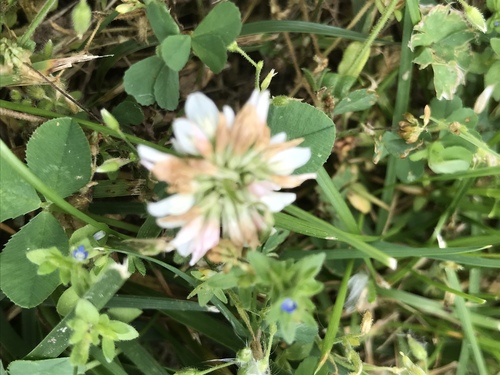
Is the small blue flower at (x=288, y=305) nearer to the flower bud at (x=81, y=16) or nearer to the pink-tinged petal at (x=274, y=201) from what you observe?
the pink-tinged petal at (x=274, y=201)

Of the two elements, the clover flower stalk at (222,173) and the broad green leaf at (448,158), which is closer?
the clover flower stalk at (222,173)

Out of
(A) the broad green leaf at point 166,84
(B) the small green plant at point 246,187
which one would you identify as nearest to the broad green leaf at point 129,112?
(B) the small green plant at point 246,187

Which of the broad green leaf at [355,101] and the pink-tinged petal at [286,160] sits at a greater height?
the pink-tinged petal at [286,160]

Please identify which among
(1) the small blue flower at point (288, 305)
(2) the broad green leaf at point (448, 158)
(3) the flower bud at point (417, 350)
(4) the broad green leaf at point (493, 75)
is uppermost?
(1) the small blue flower at point (288, 305)

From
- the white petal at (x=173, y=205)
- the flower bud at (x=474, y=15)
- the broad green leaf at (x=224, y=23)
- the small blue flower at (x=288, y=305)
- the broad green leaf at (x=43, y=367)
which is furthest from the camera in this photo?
the flower bud at (x=474, y=15)

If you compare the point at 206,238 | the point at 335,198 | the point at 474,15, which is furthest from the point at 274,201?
the point at 474,15

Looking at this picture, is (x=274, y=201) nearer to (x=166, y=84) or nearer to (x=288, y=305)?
(x=288, y=305)
